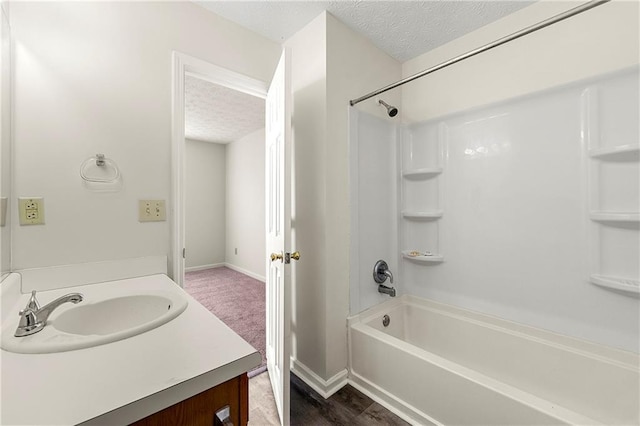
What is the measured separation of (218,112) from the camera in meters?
3.60

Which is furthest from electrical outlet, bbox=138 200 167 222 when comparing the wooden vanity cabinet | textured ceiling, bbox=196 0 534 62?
textured ceiling, bbox=196 0 534 62

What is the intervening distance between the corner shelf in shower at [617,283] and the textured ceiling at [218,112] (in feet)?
10.9

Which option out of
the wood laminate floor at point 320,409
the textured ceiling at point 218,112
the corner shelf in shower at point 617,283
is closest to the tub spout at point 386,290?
the wood laminate floor at point 320,409

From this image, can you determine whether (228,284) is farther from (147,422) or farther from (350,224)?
(147,422)

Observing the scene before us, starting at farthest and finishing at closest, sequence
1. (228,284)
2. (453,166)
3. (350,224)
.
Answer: (228,284) < (453,166) < (350,224)

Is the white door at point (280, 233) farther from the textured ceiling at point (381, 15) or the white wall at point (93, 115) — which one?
the white wall at point (93, 115)

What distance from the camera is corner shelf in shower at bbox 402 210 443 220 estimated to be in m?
2.09

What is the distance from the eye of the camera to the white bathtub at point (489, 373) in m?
1.21

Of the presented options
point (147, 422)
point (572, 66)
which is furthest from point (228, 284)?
point (572, 66)

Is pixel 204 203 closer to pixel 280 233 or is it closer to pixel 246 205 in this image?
pixel 246 205

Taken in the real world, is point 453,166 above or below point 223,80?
below

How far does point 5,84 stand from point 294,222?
59.1 inches

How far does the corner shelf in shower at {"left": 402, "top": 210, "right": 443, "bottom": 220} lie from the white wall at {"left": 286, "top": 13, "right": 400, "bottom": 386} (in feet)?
2.07

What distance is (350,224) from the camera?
189 centimetres
